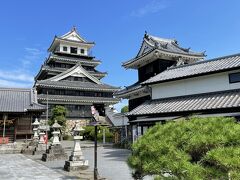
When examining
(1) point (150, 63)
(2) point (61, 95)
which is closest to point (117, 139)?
(1) point (150, 63)

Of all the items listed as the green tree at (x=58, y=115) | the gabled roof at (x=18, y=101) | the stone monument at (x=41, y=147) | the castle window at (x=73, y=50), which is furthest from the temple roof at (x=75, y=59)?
the stone monument at (x=41, y=147)

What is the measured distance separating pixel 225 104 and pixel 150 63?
14.2 m

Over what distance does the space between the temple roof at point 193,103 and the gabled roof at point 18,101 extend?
1235cm

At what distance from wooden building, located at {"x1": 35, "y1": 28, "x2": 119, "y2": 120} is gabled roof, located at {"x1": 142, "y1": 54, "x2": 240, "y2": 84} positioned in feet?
79.9

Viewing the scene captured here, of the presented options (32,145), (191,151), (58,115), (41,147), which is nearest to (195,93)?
(41,147)

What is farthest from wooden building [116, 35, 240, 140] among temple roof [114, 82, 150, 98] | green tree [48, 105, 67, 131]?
green tree [48, 105, 67, 131]

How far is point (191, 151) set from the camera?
4637 mm

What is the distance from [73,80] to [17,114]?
1951 centimetres

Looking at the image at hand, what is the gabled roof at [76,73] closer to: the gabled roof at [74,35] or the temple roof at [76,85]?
the temple roof at [76,85]

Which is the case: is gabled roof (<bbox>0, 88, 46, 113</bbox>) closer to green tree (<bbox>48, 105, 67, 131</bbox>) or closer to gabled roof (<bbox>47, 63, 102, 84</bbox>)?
green tree (<bbox>48, 105, 67, 131</bbox>)

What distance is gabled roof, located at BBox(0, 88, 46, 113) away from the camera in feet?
86.2

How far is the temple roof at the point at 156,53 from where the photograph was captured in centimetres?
2627

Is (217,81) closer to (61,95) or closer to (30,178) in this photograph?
(30,178)

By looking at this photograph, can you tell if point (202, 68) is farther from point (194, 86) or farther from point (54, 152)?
point (54, 152)
